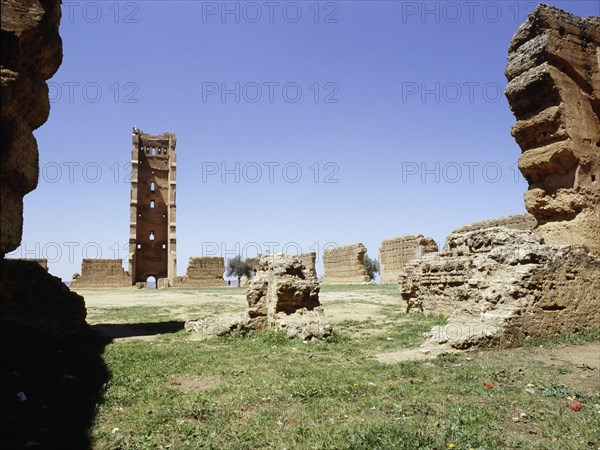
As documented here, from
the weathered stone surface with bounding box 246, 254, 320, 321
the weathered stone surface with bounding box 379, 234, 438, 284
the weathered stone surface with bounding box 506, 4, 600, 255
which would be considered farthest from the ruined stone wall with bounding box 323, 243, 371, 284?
the weathered stone surface with bounding box 246, 254, 320, 321

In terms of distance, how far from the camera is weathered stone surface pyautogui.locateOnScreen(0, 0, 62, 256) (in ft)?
15.2

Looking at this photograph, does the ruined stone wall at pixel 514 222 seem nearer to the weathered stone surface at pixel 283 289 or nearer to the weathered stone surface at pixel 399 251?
the weathered stone surface at pixel 399 251

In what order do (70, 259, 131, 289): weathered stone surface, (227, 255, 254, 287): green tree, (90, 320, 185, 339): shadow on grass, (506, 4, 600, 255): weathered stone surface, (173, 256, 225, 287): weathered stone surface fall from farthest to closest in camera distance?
(227, 255, 254, 287): green tree
(173, 256, 225, 287): weathered stone surface
(70, 259, 131, 289): weathered stone surface
(506, 4, 600, 255): weathered stone surface
(90, 320, 185, 339): shadow on grass

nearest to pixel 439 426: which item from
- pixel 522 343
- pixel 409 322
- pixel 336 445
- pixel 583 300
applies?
pixel 336 445

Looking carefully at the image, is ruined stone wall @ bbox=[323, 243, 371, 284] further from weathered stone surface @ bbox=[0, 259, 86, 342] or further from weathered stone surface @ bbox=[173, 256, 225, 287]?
weathered stone surface @ bbox=[0, 259, 86, 342]

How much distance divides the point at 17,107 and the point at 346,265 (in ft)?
107

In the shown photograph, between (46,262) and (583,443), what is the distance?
39.0 metres

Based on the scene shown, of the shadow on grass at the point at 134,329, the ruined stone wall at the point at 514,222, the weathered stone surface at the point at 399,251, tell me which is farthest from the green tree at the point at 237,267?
the shadow on grass at the point at 134,329

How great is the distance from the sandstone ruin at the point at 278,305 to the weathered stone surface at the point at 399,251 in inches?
835

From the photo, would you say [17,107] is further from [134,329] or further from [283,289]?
[134,329]

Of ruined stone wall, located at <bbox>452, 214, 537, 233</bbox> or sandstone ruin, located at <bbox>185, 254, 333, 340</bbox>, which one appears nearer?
sandstone ruin, located at <bbox>185, 254, 333, 340</bbox>

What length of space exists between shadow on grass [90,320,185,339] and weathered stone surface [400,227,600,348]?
6044 millimetres

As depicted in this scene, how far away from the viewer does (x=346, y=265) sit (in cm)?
3628

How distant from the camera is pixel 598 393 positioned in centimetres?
466
